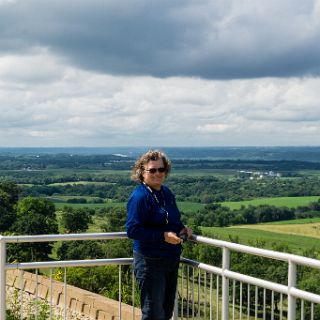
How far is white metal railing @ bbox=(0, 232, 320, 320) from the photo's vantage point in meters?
3.94

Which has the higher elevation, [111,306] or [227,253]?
[227,253]

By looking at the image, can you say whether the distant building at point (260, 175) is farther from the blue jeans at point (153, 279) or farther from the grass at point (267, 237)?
the blue jeans at point (153, 279)

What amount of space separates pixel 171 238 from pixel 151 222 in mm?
196

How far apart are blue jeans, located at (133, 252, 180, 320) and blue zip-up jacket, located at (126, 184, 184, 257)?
0.06 m

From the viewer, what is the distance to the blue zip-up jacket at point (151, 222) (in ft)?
14.7

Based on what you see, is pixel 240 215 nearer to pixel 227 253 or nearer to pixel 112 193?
pixel 112 193

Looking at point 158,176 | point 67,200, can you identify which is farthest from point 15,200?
point 158,176

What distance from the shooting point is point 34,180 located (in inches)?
4309

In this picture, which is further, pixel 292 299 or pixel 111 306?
pixel 111 306

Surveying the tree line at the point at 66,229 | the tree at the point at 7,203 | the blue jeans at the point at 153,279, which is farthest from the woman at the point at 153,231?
the tree at the point at 7,203

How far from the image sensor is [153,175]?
4.64m

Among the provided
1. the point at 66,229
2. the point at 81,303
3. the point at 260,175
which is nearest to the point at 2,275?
the point at 81,303

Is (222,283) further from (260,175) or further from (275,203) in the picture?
(260,175)

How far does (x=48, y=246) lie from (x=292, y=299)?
38.5 meters
